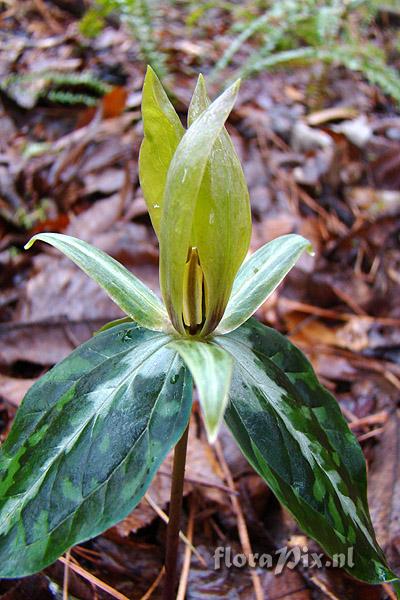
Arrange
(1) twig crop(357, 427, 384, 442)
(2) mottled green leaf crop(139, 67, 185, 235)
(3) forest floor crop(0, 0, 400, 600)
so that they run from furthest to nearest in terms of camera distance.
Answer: (1) twig crop(357, 427, 384, 442)
(3) forest floor crop(0, 0, 400, 600)
(2) mottled green leaf crop(139, 67, 185, 235)

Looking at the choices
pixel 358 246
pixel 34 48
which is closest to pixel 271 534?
pixel 358 246

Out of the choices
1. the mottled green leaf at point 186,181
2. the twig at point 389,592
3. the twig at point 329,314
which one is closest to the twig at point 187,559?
the twig at point 389,592

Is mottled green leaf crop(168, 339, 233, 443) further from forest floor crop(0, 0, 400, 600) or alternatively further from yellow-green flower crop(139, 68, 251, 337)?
forest floor crop(0, 0, 400, 600)

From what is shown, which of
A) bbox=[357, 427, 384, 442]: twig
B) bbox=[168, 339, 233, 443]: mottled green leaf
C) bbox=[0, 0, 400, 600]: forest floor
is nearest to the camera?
bbox=[168, 339, 233, 443]: mottled green leaf

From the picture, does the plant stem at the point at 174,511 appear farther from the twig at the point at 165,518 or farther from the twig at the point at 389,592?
the twig at the point at 389,592

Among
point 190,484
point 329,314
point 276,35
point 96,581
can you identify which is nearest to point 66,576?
point 96,581

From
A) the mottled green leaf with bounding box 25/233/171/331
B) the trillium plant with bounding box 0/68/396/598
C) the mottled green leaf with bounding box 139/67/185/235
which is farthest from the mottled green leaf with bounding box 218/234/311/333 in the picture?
the mottled green leaf with bounding box 139/67/185/235

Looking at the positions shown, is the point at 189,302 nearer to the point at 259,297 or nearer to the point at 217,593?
the point at 259,297

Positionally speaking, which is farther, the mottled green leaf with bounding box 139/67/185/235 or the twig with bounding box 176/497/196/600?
the twig with bounding box 176/497/196/600
